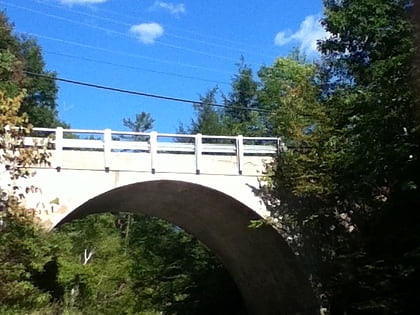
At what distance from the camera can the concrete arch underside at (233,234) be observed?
2005 cm

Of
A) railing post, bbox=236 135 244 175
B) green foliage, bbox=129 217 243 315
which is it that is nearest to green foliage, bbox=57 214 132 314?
green foliage, bbox=129 217 243 315

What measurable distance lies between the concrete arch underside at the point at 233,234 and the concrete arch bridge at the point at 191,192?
3 centimetres

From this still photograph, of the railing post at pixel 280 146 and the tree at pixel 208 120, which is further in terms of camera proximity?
the tree at pixel 208 120

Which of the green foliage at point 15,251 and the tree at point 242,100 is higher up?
the tree at point 242,100

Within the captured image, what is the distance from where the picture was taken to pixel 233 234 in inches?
896

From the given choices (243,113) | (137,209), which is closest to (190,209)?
(137,209)

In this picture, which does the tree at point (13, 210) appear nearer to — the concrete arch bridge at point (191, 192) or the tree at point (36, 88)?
the concrete arch bridge at point (191, 192)

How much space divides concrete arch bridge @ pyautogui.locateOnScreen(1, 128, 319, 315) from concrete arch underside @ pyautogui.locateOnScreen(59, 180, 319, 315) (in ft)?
0.11

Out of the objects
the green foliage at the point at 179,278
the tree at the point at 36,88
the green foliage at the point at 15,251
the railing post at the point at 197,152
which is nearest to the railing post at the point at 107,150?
the railing post at the point at 197,152

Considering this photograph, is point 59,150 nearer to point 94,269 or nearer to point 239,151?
point 239,151

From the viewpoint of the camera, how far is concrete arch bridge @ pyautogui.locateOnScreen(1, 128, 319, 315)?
17.8 meters

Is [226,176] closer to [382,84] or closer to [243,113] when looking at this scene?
[382,84]

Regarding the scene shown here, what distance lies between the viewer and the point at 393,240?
1670cm

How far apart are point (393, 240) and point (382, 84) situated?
12.4 feet
